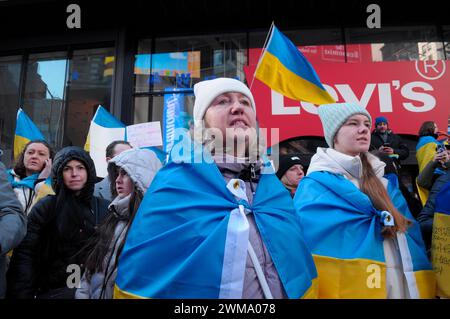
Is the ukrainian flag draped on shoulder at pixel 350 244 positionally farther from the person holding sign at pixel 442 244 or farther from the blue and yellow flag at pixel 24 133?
the blue and yellow flag at pixel 24 133

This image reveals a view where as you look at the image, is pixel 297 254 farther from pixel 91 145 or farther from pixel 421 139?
pixel 91 145

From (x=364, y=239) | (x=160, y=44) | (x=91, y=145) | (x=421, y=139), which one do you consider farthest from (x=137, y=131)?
(x=364, y=239)

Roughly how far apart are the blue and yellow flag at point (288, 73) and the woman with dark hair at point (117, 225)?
5.66 ft

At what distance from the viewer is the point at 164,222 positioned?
5.48ft

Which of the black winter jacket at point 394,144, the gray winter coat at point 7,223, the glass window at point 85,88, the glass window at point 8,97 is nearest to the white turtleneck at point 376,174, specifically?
the gray winter coat at point 7,223

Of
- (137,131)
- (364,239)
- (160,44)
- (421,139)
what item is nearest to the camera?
(364,239)

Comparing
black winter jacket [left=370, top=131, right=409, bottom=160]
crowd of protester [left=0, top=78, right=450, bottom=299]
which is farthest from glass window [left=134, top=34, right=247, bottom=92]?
A: crowd of protester [left=0, top=78, right=450, bottom=299]

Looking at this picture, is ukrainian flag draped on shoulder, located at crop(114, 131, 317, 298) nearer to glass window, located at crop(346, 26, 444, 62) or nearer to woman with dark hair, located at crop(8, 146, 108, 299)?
woman with dark hair, located at crop(8, 146, 108, 299)

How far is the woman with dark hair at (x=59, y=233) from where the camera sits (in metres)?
2.41

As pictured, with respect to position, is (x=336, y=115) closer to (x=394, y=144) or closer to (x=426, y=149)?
(x=426, y=149)

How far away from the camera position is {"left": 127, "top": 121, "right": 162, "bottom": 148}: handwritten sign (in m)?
6.12

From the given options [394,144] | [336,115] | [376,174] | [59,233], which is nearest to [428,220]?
[376,174]

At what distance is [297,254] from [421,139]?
4107mm

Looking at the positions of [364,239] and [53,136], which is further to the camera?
[53,136]
